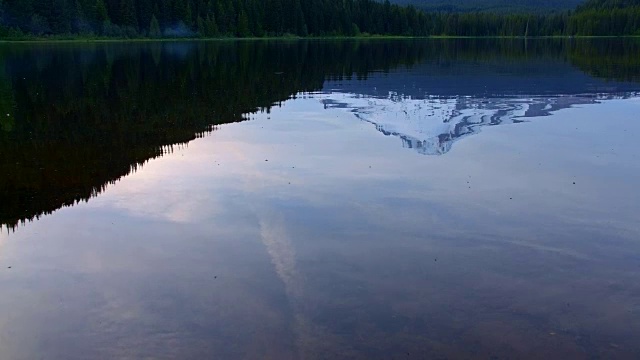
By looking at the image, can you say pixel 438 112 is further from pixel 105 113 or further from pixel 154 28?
pixel 154 28

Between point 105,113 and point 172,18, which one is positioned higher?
point 172,18

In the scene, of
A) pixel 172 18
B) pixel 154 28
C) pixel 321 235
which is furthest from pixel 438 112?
pixel 172 18

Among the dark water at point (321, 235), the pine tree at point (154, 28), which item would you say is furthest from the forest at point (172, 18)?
the dark water at point (321, 235)

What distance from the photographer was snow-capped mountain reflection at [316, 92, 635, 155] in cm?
2522

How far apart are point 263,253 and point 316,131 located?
45.9ft

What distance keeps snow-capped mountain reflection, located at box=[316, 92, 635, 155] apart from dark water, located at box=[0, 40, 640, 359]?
0.80 feet

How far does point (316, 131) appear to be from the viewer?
26812mm

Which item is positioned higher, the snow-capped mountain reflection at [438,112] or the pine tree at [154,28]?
the pine tree at [154,28]

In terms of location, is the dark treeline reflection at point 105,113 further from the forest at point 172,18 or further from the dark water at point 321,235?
the forest at point 172,18

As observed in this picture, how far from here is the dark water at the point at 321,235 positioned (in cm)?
995

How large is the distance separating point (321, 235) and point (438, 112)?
17615 millimetres

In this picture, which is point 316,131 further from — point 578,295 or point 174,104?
point 578,295

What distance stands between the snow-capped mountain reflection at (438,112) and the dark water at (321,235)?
9.6 inches

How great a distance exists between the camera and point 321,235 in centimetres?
1427
